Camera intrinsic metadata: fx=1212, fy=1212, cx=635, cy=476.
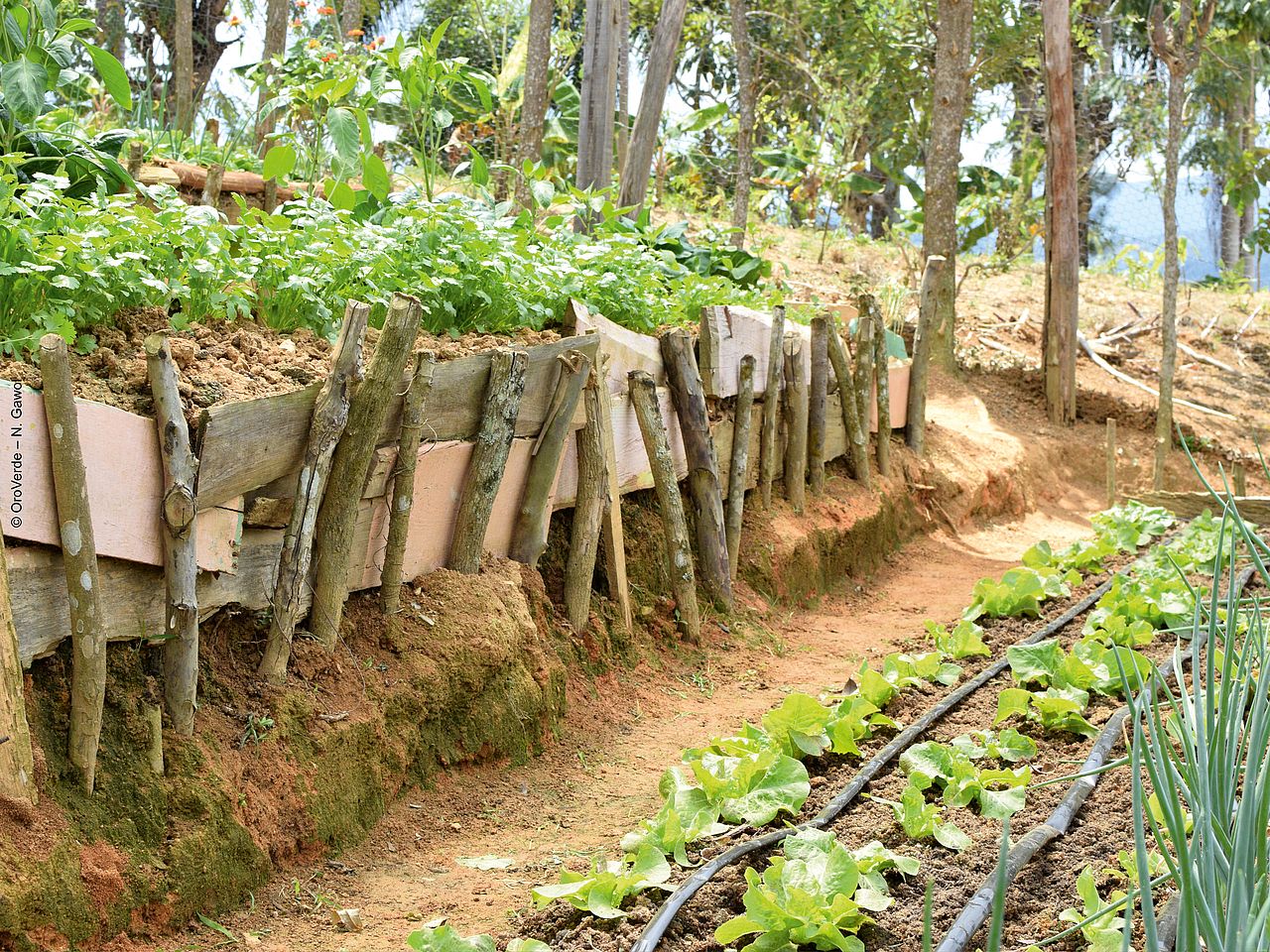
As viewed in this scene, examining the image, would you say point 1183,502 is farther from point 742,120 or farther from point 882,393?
point 742,120

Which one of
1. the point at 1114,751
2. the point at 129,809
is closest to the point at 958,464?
the point at 1114,751

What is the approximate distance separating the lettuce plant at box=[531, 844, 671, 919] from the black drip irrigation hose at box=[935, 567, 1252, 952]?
72 centimetres

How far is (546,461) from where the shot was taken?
4.77m

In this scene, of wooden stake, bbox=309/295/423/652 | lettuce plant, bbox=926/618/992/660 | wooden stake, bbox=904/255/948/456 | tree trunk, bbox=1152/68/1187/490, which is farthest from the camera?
tree trunk, bbox=1152/68/1187/490

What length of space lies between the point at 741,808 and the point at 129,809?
5.30 ft

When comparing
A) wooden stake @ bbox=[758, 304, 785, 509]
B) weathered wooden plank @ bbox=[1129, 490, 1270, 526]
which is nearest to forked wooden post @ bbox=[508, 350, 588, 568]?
wooden stake @ bbox=[758, 304, 785, 509]

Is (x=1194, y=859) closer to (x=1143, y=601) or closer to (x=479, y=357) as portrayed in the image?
(x=479, y=357)

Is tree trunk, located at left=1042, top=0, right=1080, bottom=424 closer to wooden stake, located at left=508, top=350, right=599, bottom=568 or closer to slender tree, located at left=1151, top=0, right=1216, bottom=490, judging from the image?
slender tree, located at left=1151, top=0, right=1216, bottom=490

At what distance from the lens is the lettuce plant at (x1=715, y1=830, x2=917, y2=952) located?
2.66 metres

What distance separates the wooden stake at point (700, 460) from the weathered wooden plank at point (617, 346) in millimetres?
62

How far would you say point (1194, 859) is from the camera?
143cm

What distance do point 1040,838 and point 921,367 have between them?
19.3ft

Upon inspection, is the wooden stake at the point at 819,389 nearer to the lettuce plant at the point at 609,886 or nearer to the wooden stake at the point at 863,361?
the wooden stake at the point at 863,361

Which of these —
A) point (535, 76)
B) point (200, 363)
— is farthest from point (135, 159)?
point (535, 76)
